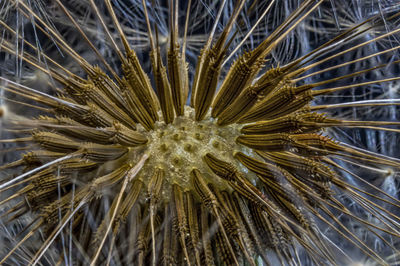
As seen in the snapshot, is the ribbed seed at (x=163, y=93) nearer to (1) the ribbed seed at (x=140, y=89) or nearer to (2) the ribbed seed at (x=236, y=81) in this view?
(1) the ribbed seed at (x=140, y=89)

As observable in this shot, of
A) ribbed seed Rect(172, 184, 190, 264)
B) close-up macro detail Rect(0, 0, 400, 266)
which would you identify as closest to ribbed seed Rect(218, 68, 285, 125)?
close-up macro detail Rect(0, 0, 400, 266)

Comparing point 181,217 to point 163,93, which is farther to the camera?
point 163,93

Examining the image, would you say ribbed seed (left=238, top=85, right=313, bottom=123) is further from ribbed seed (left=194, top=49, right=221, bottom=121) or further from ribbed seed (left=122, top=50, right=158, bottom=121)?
ribbed seed (left=122, top=50, right=158, bottom=121)

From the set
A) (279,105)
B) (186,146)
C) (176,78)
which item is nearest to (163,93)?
(176,78)

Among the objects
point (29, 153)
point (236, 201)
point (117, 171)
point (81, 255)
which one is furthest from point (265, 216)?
point (29, 153)

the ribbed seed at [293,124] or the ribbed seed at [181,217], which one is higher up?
the ribbed seed at [293,124]

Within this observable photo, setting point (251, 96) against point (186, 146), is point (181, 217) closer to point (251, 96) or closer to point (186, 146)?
point (186, 146)

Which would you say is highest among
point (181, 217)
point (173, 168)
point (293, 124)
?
point (293, 124)

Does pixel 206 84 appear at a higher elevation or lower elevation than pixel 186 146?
higher

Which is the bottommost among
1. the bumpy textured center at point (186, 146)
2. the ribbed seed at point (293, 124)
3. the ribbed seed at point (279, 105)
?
the bumpy textured center at point (186, 146)

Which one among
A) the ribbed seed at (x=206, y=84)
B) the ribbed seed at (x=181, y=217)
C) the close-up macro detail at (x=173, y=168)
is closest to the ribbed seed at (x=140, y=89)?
the close-up macro detail at (x=173, y=168)
